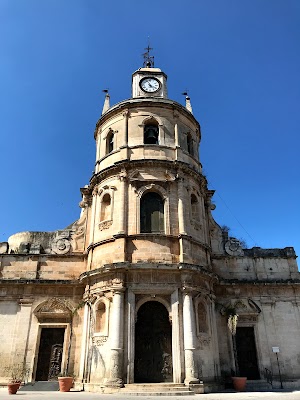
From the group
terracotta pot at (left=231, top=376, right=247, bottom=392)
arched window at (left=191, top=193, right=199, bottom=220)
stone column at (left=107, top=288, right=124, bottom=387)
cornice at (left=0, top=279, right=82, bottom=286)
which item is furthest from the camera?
arched window at (left=191, top=193, right=199, bottom=220)

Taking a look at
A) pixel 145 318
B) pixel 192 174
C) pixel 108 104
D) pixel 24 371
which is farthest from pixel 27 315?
pixel 108 104

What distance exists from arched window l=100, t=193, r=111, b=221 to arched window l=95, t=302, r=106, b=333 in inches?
182

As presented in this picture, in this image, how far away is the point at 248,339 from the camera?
63.2ft

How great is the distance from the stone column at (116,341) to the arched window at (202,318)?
12.7 ft

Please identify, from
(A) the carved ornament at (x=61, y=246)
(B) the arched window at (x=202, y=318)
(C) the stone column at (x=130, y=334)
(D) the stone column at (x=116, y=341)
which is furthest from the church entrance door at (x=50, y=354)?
(B) the arched window at (x=202, y=318)

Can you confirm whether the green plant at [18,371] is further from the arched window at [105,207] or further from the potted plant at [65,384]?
the arched window at [105,207]

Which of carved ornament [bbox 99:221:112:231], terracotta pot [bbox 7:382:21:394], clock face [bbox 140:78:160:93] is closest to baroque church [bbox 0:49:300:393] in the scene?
carved ornament [bbox 99:221:112:231]

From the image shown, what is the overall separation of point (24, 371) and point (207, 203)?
13406 millimetres

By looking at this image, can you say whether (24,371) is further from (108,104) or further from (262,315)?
(108,104)

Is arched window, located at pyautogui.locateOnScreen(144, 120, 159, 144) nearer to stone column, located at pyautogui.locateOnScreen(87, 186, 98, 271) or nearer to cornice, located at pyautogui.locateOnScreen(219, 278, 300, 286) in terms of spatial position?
stone column, located at pyautogui.locateOnScreen(87, 186, 98, 271)

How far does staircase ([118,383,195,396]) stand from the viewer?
45.3 ft

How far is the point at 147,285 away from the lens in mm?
16406

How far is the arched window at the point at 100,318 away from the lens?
16.8 meters

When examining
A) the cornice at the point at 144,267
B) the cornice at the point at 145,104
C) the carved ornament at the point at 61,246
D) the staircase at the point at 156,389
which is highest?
the cornice at the point at 145,104
